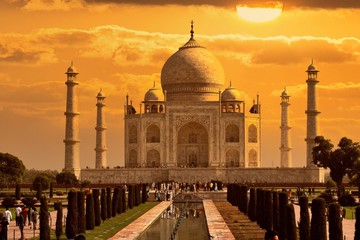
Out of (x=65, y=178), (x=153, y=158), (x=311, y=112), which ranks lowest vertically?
(x=65, y=178)

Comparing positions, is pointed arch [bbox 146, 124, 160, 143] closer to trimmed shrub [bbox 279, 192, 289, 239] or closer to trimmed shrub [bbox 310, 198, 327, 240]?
trimmed shrub [bbox 279, 192, 289, 239]

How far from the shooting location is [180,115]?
57.1m

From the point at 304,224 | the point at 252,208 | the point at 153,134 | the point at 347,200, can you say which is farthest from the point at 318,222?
the point at 153,134

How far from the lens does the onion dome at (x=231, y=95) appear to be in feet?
193

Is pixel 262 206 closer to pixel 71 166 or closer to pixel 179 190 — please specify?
pixel 179 190

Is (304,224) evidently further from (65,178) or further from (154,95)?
(154,95)

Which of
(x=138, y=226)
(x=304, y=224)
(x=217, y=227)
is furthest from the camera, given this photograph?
(x=138, y=226)

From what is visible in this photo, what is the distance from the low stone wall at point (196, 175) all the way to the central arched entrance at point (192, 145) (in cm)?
448

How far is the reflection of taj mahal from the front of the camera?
186ft

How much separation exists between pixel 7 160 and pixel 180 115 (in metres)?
18.0

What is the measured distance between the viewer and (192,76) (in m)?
59.2

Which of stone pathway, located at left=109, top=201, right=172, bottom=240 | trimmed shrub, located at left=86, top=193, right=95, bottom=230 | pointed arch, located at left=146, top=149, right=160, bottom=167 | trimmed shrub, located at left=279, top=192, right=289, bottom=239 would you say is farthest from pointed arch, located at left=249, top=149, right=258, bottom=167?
trimmed shrub, located at left=279, top=192, right=289, bottom=239

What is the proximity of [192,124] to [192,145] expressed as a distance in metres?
1.53

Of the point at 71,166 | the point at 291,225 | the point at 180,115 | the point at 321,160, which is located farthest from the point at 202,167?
the point at 291,225
